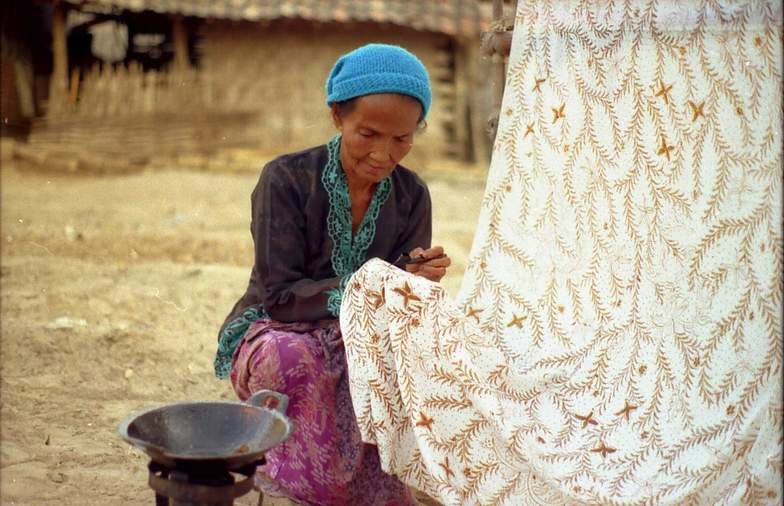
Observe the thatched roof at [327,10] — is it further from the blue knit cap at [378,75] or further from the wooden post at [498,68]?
the blue knit cap at [378,75]

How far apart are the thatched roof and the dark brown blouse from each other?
30.3 ft

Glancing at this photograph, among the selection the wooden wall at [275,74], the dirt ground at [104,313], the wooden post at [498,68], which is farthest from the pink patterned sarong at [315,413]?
the wooden wall at [275,74]

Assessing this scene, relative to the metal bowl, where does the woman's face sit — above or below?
above

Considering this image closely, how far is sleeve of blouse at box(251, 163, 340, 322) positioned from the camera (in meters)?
2.86

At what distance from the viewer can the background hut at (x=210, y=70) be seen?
1193 centimetres

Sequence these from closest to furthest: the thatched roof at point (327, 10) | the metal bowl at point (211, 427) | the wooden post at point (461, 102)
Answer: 1. the metal bowl at point (211, 427)
2. the thatched roof at point (327, 10)
3. the wooden post at point (461, 102)

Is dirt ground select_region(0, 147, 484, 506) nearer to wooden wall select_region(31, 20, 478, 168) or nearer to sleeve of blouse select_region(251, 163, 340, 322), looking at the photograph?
sleeve of blouse select_region(251, 163, 340, 322)

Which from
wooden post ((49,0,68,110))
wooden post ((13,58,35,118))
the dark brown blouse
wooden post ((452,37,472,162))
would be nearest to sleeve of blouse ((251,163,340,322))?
the dark brown blouse

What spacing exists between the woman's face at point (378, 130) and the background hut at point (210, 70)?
30.7 ft

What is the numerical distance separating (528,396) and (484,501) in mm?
313

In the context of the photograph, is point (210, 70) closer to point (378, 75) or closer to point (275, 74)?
point (275, 74)

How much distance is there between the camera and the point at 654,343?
A: 8.57ft

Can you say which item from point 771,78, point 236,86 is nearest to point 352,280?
point 771,78

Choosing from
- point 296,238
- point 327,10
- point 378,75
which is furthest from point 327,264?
point 327,10
